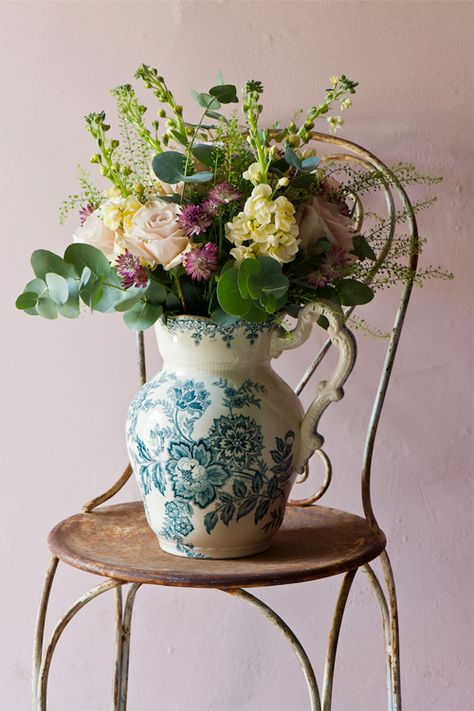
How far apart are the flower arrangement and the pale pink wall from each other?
15.9 inches

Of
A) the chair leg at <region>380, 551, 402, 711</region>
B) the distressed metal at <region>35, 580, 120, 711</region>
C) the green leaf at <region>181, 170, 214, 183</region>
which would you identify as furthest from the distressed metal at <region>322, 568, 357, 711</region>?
the green leaf at <region>181, 170, 214, 183</region>

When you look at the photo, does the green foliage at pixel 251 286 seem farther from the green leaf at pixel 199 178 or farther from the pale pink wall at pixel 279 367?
the pale pink wall at pixel 279 367

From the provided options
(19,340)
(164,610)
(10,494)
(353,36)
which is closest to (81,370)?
(19,340)

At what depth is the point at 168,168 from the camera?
1.03 m

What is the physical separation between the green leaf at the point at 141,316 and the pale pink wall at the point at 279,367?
467 mm

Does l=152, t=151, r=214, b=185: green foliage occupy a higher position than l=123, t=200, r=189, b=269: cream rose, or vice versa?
l=152, t=151, r=214, b=185: green foliage

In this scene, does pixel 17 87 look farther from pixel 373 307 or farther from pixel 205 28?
pixel 373 307

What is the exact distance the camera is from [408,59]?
1470 mm

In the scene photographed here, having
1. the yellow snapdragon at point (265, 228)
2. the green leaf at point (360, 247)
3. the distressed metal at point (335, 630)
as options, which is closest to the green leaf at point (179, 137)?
the yellow snapdragon at point (265, 228)

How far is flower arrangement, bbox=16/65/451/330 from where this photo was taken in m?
1.01

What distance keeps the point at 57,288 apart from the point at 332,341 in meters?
0.34

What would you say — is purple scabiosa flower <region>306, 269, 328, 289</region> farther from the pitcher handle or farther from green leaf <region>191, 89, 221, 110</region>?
green leaf <region>191, 89, 221, 110</region>

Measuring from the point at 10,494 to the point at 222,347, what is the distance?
66 cm

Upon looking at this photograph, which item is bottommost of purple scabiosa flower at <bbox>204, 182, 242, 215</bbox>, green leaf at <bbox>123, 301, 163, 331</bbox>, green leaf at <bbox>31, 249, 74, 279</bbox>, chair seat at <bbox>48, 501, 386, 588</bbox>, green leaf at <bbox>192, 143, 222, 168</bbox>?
chair seat at <bbox>48, 501, 386, 588</bbox>
